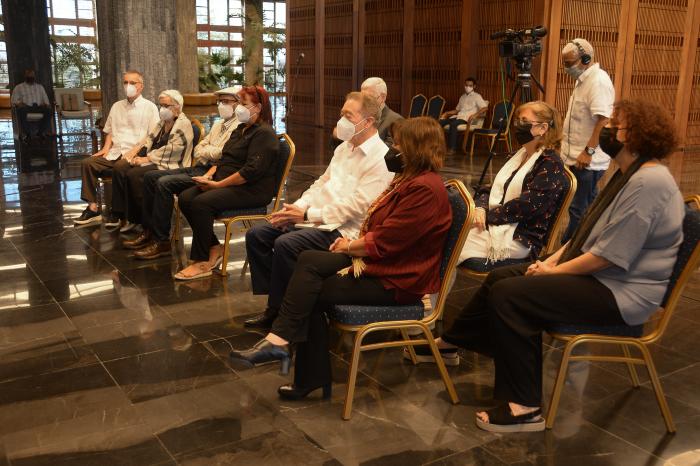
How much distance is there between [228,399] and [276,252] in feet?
2.63

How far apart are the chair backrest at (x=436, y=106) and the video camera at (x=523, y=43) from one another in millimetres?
6186

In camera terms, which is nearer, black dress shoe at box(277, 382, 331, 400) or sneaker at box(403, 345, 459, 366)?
black dress shoe at box(277, 382, 331, 400)

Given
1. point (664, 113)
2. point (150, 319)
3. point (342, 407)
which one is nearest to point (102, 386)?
point (150, 319)

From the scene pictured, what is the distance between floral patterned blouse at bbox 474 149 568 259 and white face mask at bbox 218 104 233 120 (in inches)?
94.9

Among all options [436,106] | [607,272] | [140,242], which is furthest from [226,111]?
[436,106]

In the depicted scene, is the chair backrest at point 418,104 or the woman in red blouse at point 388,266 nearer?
the woman in red blouse at point 388,266

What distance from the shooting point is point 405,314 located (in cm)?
296

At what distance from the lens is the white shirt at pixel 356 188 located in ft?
11.8

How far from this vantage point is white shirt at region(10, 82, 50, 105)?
12.5 m

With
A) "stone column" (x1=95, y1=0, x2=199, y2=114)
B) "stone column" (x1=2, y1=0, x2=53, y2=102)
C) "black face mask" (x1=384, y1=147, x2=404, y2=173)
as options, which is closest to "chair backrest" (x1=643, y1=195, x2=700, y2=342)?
A: "black face mask" (x1=384, y1=147, x2=404, y2=173)

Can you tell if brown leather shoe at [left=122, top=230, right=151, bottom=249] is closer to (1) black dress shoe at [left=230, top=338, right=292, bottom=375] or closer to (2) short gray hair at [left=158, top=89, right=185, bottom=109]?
(2) short gray hair at [left=158, top=89, right=185, bottom=109]

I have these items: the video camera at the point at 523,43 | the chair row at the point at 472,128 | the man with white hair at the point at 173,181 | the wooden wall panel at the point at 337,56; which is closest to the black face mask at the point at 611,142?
the man with white hair at the point at 173,181

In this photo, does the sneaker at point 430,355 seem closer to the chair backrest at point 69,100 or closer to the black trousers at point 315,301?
the black trousers at point 315,301

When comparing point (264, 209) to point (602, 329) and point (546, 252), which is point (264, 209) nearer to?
point (546, 252)
